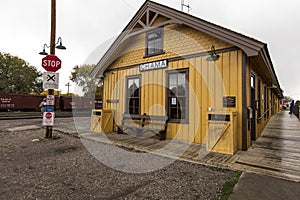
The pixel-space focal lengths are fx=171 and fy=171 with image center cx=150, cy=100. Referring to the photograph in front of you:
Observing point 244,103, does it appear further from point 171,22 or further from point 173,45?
point 171,22

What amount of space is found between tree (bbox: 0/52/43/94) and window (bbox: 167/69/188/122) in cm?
3349

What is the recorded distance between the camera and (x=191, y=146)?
5.39m

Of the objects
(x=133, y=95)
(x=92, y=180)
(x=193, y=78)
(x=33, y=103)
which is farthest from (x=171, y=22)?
(x=33, y=103)

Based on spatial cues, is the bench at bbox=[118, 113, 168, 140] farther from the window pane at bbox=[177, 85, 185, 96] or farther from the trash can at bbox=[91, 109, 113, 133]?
the window pane at bbox=[177, 85, 185, 96]

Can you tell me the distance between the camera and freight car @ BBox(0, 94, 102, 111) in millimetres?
17959

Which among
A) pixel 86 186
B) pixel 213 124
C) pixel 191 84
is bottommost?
pixel 86 186

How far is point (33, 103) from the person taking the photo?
19.8 m

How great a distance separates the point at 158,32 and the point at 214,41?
2.48 m

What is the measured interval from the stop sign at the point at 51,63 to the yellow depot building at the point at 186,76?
214 cm

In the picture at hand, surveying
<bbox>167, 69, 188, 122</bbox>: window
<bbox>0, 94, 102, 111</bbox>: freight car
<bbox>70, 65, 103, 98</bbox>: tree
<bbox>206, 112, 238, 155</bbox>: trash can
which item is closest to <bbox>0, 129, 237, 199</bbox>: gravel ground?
<bbox>206, 112, 238, 155</bbox>: trash can

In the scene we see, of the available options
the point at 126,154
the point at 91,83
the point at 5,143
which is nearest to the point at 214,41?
the point at 126,154

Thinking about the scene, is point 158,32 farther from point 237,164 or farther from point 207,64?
point 237,164

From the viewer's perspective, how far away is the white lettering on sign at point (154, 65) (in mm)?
6617

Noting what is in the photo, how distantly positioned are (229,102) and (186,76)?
1705mm
